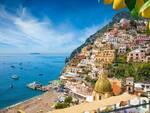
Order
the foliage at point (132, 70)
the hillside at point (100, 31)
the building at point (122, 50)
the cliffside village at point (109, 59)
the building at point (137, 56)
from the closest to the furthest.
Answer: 1. the cliffside village at point (109, 59)
2. the foliage at point (132, 70)
3. the building at point (137, 56)
4. the building at point (122, 50)
5. the hillside at point (100, 31)

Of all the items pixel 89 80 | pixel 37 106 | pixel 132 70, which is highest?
pixel 132 70

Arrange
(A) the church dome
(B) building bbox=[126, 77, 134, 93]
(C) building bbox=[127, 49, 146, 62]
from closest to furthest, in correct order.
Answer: (A) the church dome, (B) building bbox=[126, 77, 134, 93], (C) building bbox=[127, 49, 146, 62]

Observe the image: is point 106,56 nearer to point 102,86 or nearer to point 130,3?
point 102,86

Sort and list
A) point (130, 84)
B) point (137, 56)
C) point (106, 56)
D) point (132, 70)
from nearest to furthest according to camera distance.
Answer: point (130, 84) < point (132, 70) < point (137, 56) < point (106, 56)

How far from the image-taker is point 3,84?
2564 cm

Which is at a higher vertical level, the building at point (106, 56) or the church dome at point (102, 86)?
the building at point (106, 56)

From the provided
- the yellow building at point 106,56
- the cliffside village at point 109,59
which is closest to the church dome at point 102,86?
the cliffside village at point 109,59

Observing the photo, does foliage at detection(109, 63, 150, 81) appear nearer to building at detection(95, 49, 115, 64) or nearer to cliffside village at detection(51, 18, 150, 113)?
cliffside village at detection(51, 18, 150, 113)

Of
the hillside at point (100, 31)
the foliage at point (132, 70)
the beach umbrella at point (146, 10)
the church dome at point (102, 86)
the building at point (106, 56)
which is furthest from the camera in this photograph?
the hillside at point (100, 31)

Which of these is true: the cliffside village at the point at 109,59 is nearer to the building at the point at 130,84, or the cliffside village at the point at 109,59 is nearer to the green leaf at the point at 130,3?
the building at the point at 130,84

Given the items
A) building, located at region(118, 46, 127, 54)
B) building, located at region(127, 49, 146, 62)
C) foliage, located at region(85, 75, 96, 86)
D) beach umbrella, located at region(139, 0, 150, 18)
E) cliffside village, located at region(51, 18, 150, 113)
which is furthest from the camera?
building, located at region(118, 46, 127, 54)

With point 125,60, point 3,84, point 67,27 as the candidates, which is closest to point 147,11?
point 125,60

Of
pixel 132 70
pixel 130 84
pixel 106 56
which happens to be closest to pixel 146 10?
pixel 130 84

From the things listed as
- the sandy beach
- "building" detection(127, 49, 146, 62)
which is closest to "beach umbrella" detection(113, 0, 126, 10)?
the sandy beach
